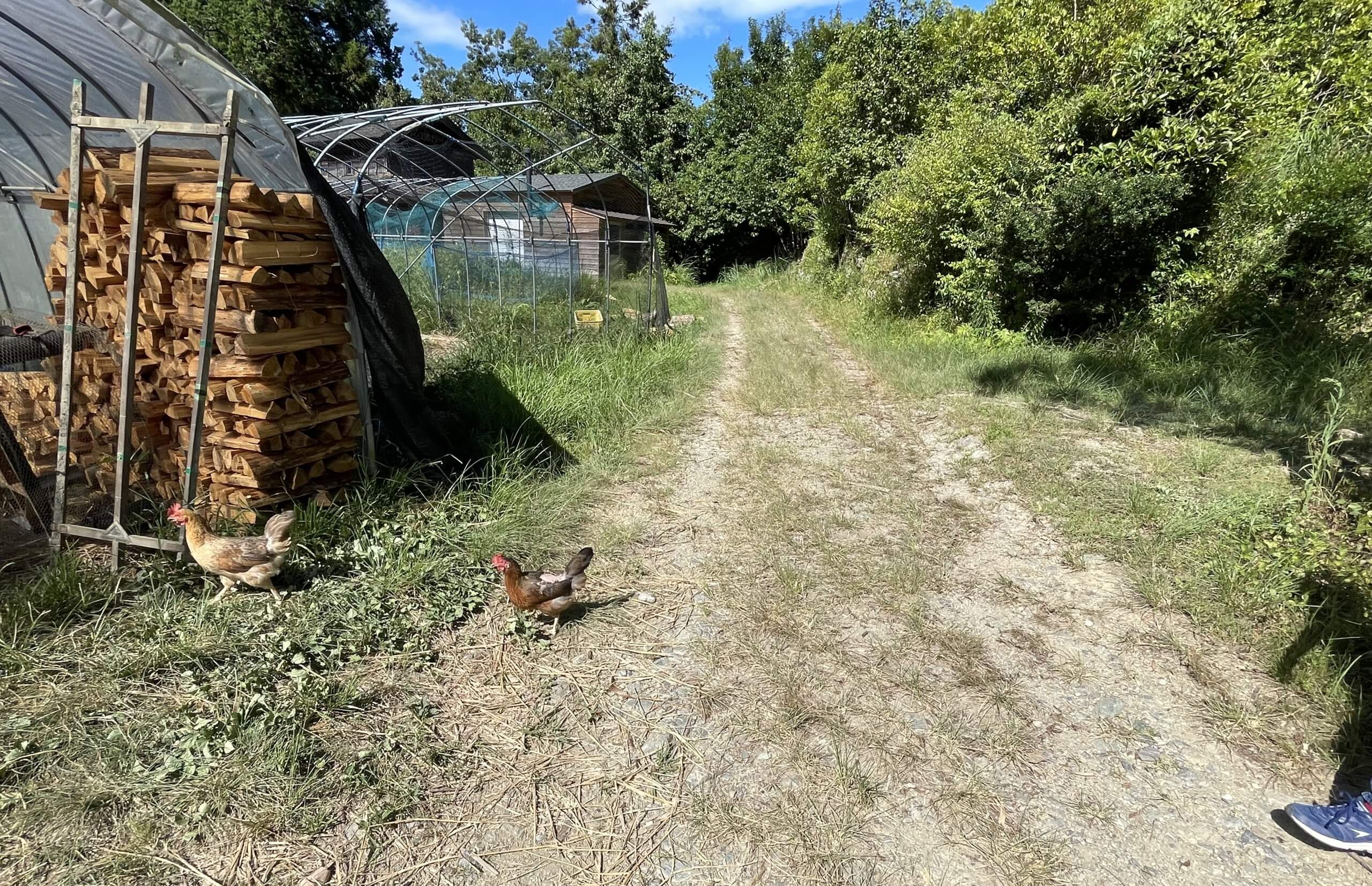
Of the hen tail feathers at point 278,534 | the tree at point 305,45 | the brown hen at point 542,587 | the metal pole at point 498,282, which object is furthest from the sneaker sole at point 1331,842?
the tree at point 305,45

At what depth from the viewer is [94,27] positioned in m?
3.80

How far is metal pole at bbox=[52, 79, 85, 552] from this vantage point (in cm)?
303

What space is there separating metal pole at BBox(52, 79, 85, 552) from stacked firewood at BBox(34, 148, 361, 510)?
1.07 ft

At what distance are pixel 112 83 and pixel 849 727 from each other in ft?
19.9

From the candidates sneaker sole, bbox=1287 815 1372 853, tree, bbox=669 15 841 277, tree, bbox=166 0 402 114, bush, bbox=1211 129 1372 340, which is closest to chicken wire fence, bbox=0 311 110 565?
sneaker sole, bbox=1287 815 1372 853

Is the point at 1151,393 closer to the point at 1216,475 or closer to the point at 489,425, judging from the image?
the point at 1216,475

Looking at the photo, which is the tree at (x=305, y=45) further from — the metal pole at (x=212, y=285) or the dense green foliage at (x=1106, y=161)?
the metal pole at (x=212, y=285)

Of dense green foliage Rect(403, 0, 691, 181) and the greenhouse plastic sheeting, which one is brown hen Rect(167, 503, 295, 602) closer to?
the greenhouse plastic sheeting

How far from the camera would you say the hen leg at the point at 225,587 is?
3209 mm

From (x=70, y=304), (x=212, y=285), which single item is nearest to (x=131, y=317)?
(x=70, y=304)

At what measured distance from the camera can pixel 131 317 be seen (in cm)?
310

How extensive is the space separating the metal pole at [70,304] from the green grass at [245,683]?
32 centimetres

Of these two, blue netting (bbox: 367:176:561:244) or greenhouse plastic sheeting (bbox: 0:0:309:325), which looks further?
blue netting (bbox: 367:176:561:244)

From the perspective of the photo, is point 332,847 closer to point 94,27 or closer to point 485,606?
point 485,606
